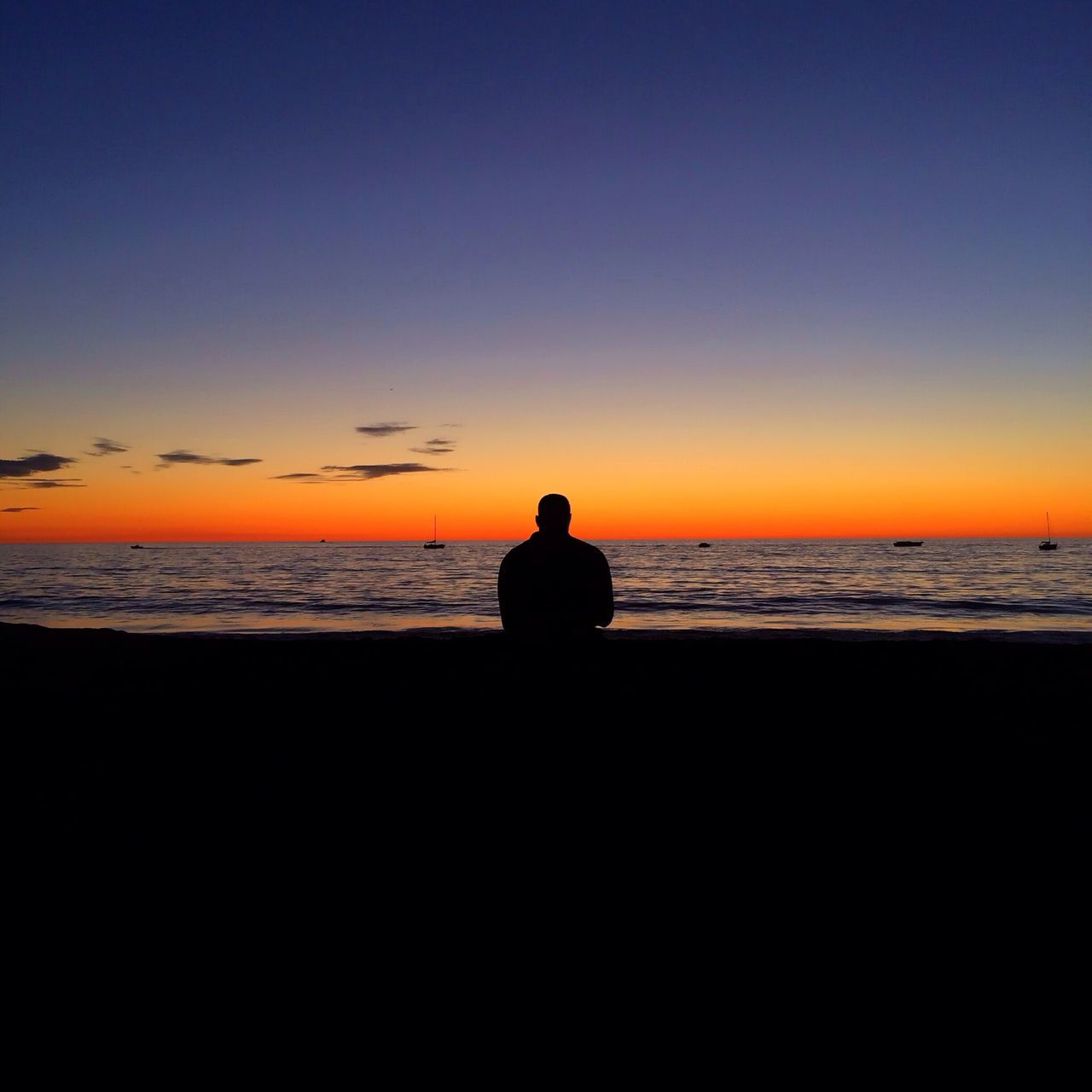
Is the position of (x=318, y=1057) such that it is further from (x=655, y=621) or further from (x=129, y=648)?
(x=655, y=621)

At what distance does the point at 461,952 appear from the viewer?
2.67 meters

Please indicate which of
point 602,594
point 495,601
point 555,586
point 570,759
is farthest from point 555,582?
point 495,601

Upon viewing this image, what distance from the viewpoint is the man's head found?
19.6 feet

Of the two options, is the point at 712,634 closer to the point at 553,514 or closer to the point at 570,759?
the point at 553,514

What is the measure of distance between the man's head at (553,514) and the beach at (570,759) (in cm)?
102

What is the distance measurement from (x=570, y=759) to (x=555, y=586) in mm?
1538

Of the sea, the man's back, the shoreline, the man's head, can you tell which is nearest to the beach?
the man's back

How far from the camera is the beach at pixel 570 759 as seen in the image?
3.75 meters

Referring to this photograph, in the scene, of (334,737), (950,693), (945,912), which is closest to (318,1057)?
(945,912)

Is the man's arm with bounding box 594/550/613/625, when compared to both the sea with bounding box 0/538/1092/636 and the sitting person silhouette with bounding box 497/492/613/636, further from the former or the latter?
the sea with bounding box 0/538/1092/636

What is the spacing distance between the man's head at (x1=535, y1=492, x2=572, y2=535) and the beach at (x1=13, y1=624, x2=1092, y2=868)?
3.35 ft

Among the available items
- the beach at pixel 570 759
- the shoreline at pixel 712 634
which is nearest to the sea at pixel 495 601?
the shoreline at pixel 712 634

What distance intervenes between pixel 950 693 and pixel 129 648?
11.8 m

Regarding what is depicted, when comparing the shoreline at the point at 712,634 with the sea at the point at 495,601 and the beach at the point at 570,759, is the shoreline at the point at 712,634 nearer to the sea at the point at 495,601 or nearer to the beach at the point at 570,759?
the sea at the point at 495,601
